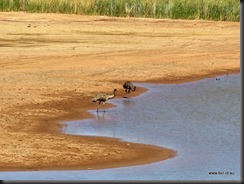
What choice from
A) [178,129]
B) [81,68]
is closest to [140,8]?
[81,68]

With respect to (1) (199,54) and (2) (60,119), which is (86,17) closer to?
(1) (199,54)

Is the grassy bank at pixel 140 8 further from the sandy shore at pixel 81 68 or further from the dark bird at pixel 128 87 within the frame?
the dark bird at pixel 128 87

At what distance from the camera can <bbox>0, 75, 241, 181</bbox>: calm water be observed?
1300 cm

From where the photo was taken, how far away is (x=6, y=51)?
92.3 feet

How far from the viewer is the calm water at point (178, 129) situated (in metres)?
13.0

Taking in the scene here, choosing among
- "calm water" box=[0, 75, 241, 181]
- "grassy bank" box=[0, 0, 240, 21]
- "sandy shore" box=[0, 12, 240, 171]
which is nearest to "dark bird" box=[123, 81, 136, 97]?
"sandy shore" box=[0, 12, 240, 171]

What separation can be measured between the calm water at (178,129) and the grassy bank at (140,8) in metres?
14.2

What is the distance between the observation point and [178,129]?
17.0 metres

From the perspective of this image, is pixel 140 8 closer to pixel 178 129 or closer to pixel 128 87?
pixel 128 87

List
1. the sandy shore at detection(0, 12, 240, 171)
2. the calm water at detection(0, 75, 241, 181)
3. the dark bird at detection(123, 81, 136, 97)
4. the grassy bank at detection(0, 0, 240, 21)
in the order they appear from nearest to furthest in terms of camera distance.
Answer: the calm water at detection(0, 75, 241, 181)
the sandy shore at detection(0, 12, 240, 171)
the dark bird at detection(123, 81, 136, 97)
the grassy bank at detection(0, 0, 240, 21)

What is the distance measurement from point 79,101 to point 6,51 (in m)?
8.67

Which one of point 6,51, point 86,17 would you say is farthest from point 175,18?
point 6,51

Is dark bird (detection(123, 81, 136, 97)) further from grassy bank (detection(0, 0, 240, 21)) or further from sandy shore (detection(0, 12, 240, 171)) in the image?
grassy bank (detection(0, 0, 240, 21))

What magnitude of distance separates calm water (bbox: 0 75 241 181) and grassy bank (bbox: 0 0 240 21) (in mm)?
14209
